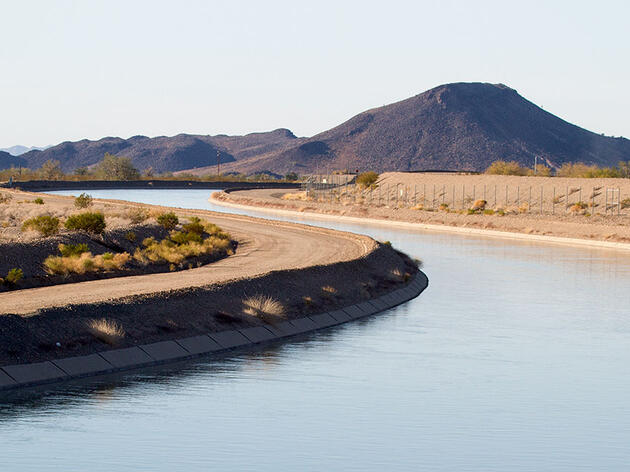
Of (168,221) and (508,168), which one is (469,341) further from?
(508,168)

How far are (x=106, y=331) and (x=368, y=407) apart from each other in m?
6.26

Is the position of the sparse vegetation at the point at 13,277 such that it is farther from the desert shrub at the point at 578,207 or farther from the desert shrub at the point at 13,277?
the desert shrub at the point at 578,207

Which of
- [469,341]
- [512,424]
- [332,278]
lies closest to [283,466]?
[512,424]

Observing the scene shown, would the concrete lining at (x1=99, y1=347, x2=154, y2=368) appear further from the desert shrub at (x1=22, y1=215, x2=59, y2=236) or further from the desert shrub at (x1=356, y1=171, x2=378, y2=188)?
the desert shrub at (x1=356, y1=171, x2=378, y2=188)

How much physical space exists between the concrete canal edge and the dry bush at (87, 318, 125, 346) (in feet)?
1.15

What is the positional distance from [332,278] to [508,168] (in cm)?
10129

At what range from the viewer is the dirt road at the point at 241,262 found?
26.1 meters

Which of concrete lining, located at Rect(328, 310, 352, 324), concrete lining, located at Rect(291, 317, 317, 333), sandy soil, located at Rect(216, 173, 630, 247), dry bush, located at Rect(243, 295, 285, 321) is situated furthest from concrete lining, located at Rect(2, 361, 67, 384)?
sandy soil, located at Rect(216, 173, 630, 247)

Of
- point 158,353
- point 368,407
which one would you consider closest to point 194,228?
point 158,353

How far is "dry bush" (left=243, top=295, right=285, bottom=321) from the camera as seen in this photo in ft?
83.7

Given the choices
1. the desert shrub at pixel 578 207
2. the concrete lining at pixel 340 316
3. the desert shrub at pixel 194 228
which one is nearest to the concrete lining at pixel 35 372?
the concrete lining at pixel 340 316

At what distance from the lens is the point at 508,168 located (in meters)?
130

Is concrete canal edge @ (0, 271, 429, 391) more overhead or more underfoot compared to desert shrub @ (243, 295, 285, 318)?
more underfoot

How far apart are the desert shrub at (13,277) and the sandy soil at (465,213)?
126 ft
